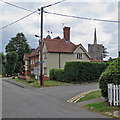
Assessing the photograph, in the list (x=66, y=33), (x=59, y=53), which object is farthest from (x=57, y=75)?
(x=66, y=33)

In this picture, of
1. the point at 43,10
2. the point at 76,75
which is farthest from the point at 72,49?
the point at 43,10

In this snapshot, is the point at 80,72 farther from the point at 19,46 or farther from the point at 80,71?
the point at 19,46

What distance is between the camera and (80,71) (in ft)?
78.7

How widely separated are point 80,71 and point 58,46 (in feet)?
33.4

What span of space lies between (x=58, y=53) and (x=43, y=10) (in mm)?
12712

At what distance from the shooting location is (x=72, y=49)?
111 feet

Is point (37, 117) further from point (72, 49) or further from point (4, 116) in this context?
point (72, 49)

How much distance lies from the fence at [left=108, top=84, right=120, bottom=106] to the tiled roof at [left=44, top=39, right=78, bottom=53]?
22240 millimetres

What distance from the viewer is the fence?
8.73 metres

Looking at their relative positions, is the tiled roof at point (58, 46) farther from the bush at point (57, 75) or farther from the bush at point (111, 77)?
→ the bush at point (111, 77)

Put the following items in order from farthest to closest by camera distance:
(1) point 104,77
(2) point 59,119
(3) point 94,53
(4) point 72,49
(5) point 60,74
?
(3) point 94,53 → (4) point 72,49 → (5) point 60,74 → (1) point 104,77 → (2) point 59,119

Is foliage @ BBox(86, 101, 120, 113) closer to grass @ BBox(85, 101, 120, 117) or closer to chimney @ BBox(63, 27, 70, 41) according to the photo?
grass @ BBox(85, 101, 120, 117)

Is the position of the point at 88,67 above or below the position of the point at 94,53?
below

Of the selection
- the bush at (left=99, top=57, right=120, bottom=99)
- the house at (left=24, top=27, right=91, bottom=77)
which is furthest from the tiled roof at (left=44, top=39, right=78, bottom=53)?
the bush at (left=99, top=57, right=120, bottom=99)
